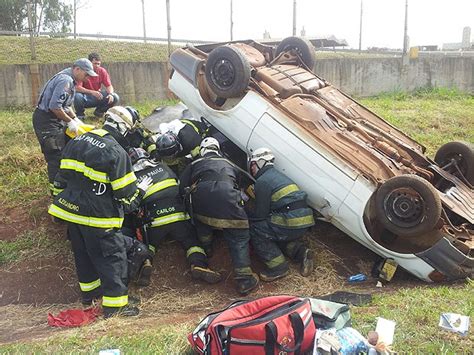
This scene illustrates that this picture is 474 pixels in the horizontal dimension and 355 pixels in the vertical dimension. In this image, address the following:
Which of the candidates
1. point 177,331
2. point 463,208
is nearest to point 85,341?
point 177,331

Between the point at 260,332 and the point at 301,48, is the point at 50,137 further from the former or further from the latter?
the point at 260,332

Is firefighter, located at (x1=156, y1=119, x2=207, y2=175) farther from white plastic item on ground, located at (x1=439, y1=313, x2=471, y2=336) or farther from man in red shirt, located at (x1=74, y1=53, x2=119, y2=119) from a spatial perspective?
white plastic item on ground, located at (x1=439, y1=313, x2=471, y2=336)

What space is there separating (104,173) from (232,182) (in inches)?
47.6

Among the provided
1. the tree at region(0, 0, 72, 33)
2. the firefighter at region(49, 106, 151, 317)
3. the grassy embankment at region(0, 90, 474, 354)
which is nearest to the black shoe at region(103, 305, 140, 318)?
the firefighter at region(49, 106, 151, 317)

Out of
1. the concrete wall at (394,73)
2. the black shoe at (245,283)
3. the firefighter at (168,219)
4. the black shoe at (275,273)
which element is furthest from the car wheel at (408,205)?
the concrete wall at (394,73)

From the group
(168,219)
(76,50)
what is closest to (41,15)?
(76,50)

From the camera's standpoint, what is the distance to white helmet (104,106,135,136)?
4.77m

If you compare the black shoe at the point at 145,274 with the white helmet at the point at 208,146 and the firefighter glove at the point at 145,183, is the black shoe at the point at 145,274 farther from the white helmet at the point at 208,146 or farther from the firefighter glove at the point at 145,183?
the white helmet at the point at 208,146

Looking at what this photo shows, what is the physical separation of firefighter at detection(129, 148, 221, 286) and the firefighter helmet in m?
0.43

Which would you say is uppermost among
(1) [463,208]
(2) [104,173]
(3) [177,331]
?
(2) [104,173]

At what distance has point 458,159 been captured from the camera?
5.53m

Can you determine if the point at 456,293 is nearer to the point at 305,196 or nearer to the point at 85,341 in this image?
the point at 305,196

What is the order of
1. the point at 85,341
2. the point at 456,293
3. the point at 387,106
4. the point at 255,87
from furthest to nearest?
1. the point at 387,106
2. the point at 255,87
3. the point at 456,293
4. the point at 85,341

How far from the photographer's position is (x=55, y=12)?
78.7ft
